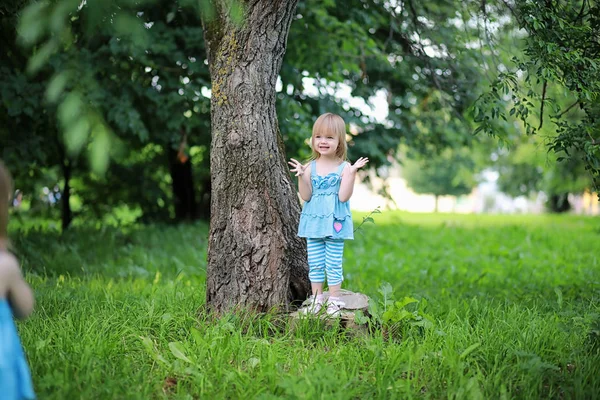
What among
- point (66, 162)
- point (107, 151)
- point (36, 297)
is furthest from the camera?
point (66, 162)

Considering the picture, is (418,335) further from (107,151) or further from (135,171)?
(135,171)

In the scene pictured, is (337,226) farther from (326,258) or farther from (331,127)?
(331,127)

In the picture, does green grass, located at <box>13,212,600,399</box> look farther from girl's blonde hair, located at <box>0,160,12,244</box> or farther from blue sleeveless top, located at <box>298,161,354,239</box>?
girl's blonde hair, located at <box>0,160,12,244</box>

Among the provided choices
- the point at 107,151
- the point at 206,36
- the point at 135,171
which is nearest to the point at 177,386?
the point at 107,151

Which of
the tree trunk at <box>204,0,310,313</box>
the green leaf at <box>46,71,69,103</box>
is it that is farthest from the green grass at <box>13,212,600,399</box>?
the green leaf at <box>46,71,69,103</box>

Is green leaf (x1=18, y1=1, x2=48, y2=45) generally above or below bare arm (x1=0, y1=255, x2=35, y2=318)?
above

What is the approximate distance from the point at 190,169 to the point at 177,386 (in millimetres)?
9002

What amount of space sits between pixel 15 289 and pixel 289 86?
24.1ft

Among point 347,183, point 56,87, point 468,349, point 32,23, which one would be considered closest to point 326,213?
point 347,183

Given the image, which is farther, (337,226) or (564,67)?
(564,67)

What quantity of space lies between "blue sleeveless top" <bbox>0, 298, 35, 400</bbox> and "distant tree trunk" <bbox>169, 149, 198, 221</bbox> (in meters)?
9.28

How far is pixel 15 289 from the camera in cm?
224

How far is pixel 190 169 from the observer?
38.3 feet

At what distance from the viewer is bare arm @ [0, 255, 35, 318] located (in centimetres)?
221
